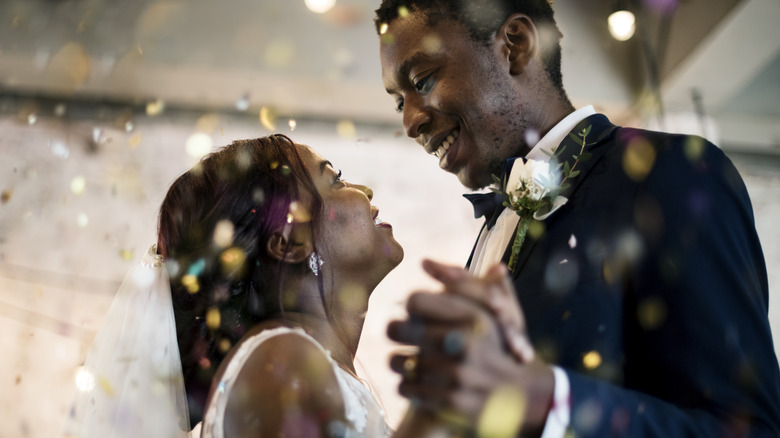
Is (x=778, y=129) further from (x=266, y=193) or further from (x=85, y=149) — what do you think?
(x=85, y=149)

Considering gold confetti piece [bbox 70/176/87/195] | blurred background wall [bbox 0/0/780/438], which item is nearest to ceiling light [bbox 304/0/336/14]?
blurred background wall [bbox 0/0/780/438]

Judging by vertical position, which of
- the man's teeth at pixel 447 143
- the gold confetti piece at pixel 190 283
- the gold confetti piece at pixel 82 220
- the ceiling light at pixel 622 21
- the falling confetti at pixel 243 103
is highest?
the ceiling light at pixel 622 21

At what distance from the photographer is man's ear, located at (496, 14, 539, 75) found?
188 centimetres

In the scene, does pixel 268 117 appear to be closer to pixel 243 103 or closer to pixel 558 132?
pixel 243 103

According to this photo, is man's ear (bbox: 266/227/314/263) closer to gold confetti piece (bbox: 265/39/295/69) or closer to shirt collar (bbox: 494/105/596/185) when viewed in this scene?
shirt collar (bbox: 494/105/596/185)

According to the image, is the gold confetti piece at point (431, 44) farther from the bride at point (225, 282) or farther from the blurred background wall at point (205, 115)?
the blurred background wall at point (205, 115)

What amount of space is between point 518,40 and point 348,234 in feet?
2.64

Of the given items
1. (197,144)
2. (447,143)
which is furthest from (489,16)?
(197,144)

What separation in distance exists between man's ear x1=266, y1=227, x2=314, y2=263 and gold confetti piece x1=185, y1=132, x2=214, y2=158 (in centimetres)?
301

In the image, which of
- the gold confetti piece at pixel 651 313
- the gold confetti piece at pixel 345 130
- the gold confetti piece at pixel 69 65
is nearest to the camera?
the gold confetti piece at pixel 651 313

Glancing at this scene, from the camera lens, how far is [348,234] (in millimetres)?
1851

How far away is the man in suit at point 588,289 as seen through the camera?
2.25 ft

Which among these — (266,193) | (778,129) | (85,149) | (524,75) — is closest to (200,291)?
(266,193)

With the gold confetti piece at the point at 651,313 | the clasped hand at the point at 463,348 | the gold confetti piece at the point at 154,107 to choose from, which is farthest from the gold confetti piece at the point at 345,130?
the clasped hand at the point at 463,348
